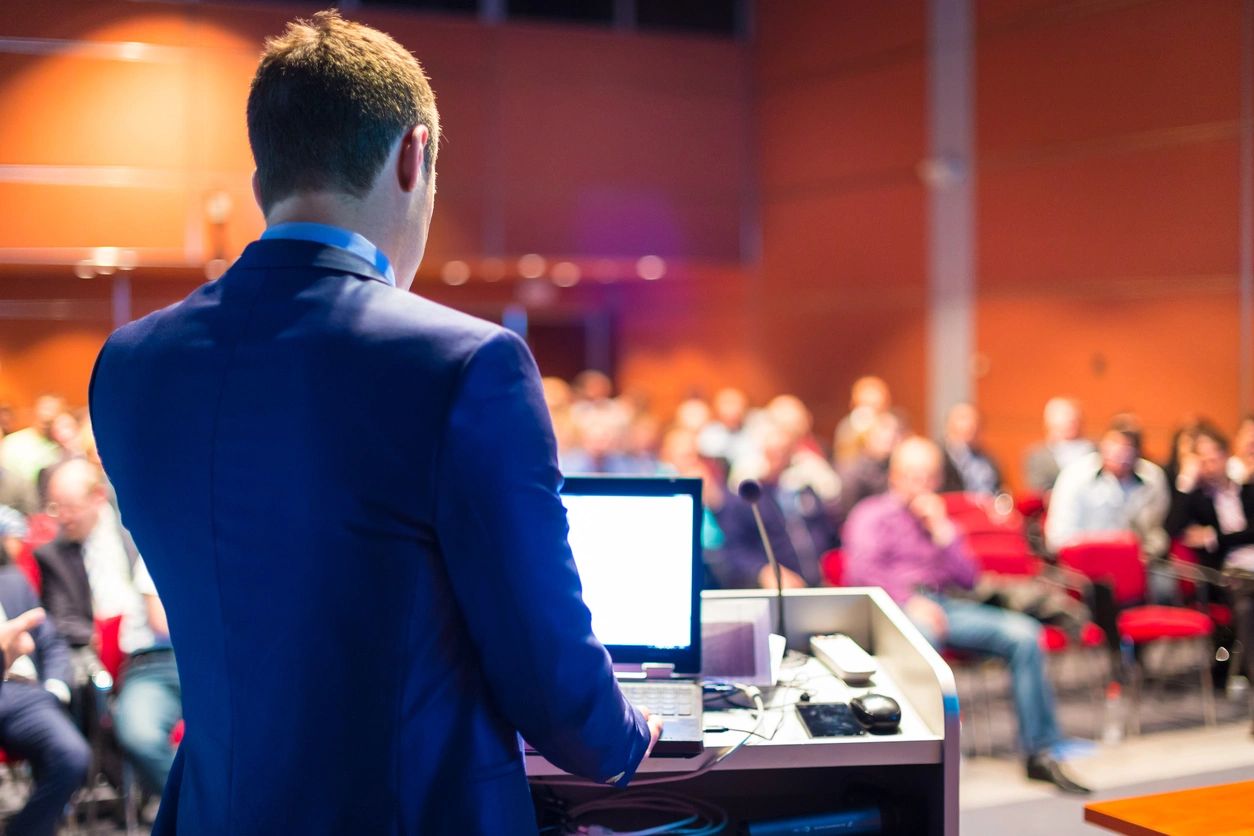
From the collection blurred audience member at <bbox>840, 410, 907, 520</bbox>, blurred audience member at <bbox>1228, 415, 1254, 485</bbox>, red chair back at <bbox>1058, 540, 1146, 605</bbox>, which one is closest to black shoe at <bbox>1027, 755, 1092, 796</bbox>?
red chair back at <bbox>1058, 540, 1146, 605</bbox>

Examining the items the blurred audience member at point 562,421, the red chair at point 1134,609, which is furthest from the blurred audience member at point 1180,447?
the blurred audience member at point 562,421

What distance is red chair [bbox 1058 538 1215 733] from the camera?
18.3 ft

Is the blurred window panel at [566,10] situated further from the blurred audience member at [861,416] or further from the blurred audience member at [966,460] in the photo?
the blurred audience member at [966,460]

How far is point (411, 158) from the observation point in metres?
1.24

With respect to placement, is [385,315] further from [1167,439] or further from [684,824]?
[1167,439]

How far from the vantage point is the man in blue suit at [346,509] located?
112 centimetres

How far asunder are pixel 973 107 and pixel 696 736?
28.0ft

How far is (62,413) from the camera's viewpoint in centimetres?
640

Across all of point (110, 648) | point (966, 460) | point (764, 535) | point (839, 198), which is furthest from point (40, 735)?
point (839, 198)

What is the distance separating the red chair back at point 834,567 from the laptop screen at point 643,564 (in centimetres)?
344

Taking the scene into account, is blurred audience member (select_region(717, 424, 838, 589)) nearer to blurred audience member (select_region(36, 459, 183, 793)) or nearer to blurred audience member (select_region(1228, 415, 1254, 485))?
blurred audience member (select_region(1228, 415, 1254, 485))

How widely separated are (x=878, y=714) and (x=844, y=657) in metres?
0.40

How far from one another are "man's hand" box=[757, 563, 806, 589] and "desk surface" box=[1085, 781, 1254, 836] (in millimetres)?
2862

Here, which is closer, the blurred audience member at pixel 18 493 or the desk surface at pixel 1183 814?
the desk surface at pixel 1183 814
